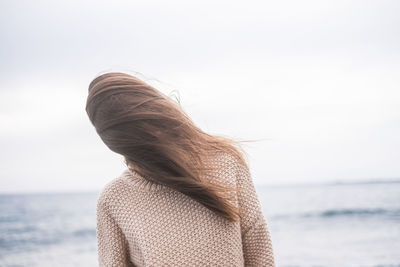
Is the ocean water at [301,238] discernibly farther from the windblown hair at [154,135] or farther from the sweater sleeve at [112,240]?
the windblown hair at [154,135]

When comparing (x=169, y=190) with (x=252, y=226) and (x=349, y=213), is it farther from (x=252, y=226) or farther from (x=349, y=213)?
(x=349, y=213)

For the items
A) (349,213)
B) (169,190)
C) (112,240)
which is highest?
(169,190)

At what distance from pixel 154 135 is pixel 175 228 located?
0.36m

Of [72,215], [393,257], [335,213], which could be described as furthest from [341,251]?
[72,215]

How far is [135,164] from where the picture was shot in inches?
62.4

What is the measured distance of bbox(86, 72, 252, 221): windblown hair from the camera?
1458 mm

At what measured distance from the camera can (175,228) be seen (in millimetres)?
1566

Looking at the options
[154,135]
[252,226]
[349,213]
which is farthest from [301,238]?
[154,135]

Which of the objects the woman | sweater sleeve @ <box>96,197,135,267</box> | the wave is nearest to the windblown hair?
the woman

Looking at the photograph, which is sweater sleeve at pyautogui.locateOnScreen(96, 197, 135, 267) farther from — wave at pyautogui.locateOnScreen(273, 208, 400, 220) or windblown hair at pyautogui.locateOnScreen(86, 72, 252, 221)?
wave at pyautogui.locateOnScreen(273, 208, 400, 220)

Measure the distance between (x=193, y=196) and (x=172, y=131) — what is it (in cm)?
25

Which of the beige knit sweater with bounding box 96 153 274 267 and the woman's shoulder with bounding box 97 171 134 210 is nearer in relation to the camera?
the beige knit sweater with bounding box 96 153 274 267

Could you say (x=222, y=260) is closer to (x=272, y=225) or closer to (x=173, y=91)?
(x=173, y=91)

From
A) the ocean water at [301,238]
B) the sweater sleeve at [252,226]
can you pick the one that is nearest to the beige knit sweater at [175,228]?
the sweater sleeve at [252,226]
